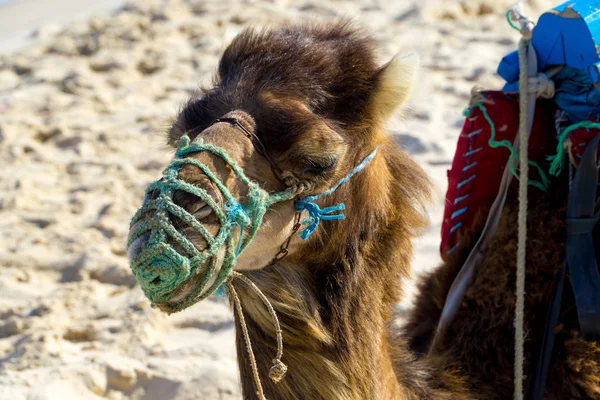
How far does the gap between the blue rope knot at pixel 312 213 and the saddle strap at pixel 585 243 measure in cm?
78

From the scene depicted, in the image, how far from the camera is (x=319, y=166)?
2219 millimetres

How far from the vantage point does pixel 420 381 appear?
8.14ft

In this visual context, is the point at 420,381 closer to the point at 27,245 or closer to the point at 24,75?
the point at 27,245

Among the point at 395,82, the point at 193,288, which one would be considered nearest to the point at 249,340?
the point at 193,288

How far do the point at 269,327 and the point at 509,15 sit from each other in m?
1.42

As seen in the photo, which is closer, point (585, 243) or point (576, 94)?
point (585, 243)

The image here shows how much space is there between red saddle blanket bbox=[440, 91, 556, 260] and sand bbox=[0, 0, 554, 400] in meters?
0.25

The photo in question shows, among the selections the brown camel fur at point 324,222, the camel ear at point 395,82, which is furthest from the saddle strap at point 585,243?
the camel ear at point 395,82

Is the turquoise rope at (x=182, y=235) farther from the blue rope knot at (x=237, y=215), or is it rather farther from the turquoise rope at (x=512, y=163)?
the turquoise rope at (x=512, y=163)

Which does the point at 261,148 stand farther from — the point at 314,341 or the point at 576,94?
the point at 576,94

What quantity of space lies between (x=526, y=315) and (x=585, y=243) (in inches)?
11.6

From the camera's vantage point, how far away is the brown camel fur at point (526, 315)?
2445mm

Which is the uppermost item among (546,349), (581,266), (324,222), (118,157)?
(324,222)

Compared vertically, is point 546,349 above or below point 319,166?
below
